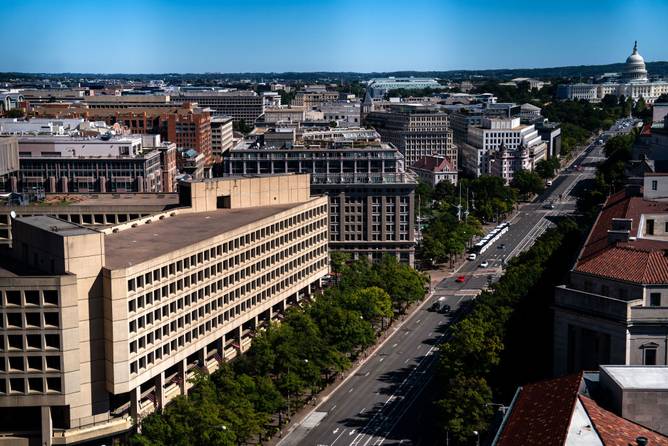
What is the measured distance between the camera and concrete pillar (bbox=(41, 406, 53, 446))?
95500mm

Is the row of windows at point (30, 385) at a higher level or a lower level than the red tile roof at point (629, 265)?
lower

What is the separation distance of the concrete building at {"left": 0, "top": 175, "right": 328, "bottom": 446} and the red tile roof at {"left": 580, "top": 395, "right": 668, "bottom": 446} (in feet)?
163

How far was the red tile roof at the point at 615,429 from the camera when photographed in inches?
2395

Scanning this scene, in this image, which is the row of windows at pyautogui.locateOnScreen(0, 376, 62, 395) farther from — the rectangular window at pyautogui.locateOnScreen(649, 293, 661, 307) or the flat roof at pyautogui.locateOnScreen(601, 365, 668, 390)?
the rectangular window at pyautogui.locateOnScreen(649, 293, 661, 307)

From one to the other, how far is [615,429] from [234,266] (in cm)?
6735

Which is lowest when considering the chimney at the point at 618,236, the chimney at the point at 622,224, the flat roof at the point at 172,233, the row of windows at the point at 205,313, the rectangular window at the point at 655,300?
the row of windows at the point at 205,313

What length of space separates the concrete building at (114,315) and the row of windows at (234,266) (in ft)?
0.68

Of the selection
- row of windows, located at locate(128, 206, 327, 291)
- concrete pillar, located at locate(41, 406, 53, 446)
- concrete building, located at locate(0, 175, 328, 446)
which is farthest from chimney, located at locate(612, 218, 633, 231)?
concrete pillar, located at locate(41, 406, 53, 446)

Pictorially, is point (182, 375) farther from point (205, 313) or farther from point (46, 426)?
point (46, 426)

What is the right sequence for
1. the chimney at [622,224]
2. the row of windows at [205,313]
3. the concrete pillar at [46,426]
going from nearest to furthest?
the concrete pillar at [46,426] < the row of windows at [205,313] < the chimney at [622,224]

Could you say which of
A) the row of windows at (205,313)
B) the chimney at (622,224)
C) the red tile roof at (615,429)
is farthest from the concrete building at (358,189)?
the red tile roof at (615,429)

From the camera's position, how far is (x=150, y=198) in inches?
5925

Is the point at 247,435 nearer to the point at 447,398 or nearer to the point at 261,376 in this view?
the point at 261,376

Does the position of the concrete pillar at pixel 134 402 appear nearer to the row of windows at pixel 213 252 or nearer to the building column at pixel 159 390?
the building column at pixel 159 390
